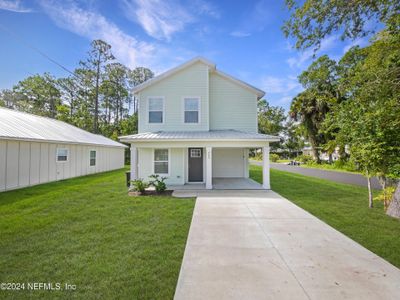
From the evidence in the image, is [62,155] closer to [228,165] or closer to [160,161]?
[160,161]

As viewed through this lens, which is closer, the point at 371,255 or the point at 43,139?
the point at 371,255

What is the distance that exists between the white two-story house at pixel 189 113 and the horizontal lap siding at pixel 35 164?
5547 mm

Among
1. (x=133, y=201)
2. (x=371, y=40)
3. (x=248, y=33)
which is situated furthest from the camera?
(x=248, y=33)

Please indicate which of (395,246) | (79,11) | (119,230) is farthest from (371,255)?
(79,11)

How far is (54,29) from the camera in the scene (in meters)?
11.4

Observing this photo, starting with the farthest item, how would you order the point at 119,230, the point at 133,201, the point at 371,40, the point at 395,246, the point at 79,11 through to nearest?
the point at 79,11 < the point at 133,201 < the point at 371,40 < the point at 119,230 < the point at 395,246

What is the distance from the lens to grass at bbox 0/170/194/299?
279 centimetres

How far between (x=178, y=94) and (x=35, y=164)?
882cm

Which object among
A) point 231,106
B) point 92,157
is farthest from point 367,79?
point 92,157

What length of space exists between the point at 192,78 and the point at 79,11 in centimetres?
635

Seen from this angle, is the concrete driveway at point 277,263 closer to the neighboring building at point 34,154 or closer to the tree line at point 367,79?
the tree line at point 367,79

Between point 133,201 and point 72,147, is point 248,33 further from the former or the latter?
point 72,147

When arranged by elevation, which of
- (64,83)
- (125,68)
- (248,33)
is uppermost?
(125,68)

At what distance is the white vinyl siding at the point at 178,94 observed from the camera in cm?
1146
